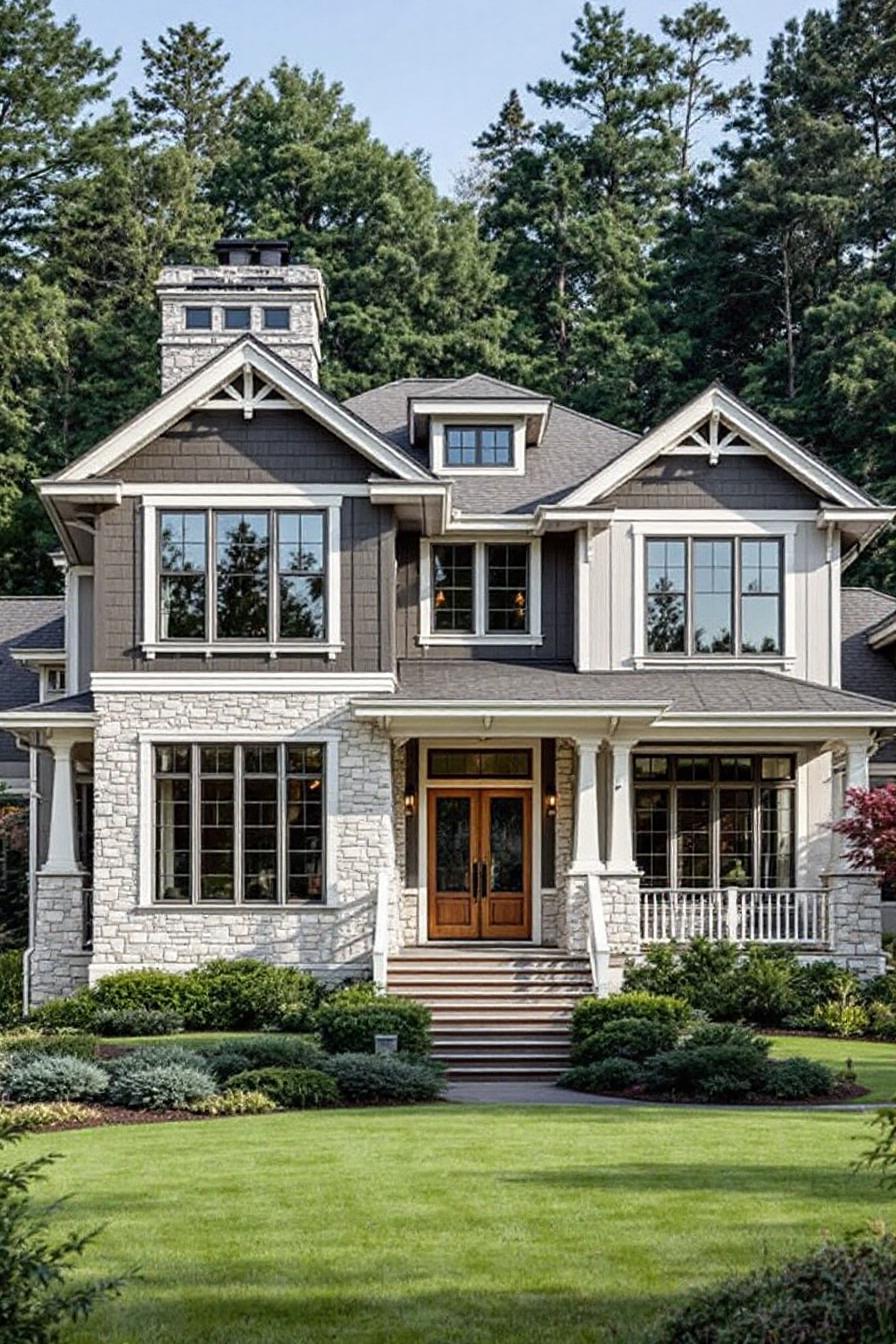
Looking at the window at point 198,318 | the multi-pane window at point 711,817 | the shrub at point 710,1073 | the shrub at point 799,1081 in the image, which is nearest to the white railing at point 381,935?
the multi-pane window at point 711,817

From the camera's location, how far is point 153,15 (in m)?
53.8

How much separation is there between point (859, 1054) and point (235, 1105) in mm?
6855

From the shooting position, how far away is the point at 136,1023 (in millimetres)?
18953

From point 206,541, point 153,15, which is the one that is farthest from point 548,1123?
point 153,15

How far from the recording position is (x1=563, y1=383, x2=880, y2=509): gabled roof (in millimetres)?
22656

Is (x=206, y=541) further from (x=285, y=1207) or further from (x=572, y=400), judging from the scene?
(x=572, y=400)

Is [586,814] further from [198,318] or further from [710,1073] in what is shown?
[198,318]

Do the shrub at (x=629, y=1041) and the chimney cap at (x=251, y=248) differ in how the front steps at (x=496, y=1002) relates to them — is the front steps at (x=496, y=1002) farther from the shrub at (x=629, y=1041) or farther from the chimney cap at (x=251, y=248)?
the chimney cap at (x=251, y=248)

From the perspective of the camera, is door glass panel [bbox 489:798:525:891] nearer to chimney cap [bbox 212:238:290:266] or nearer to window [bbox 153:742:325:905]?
window [bbox 153:742:325:905]

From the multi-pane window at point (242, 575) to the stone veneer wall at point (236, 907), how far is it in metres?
0.85

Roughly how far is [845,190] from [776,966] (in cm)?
2778

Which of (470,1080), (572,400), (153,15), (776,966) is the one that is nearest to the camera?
(470,1080)

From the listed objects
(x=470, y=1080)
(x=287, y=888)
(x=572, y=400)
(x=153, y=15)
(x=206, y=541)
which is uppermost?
(x=153, y=15)

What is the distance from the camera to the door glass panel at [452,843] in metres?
23.0
